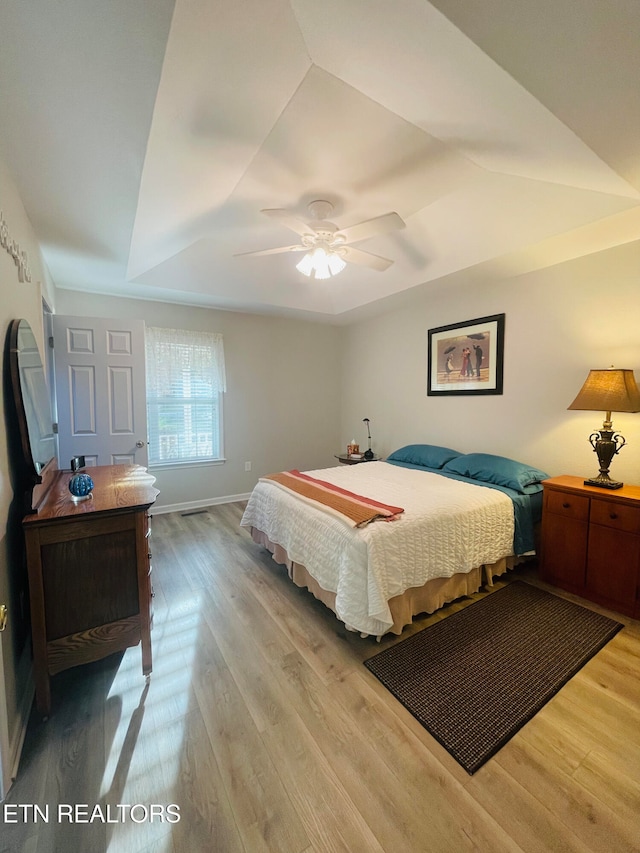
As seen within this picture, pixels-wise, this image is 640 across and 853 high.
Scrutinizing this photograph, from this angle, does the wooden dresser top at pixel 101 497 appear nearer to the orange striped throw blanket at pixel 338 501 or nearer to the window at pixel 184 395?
the orange striped throw blanket at pixel 338 501

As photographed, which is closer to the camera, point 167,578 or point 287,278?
point 167,578

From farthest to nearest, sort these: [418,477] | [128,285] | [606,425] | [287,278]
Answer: [287,278], [128,285], [418,477], [606,425]

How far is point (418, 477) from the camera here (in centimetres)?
300

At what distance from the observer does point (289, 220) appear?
6.62ft

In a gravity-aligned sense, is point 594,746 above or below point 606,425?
below

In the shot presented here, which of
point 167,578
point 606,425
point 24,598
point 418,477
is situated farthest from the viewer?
point 418,477

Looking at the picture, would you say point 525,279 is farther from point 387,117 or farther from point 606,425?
point 387,117

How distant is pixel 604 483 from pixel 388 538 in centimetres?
161

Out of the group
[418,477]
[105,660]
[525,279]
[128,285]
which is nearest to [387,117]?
[525,279]

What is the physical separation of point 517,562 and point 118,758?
2711mm

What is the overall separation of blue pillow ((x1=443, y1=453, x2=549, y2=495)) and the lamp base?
390 mm

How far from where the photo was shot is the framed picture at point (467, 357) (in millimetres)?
3230

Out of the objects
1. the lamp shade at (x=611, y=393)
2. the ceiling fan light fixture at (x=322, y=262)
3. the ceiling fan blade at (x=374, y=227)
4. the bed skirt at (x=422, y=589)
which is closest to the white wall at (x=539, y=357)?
the lamp shade at (x=611, y=393)

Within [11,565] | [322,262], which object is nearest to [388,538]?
[11,565]
